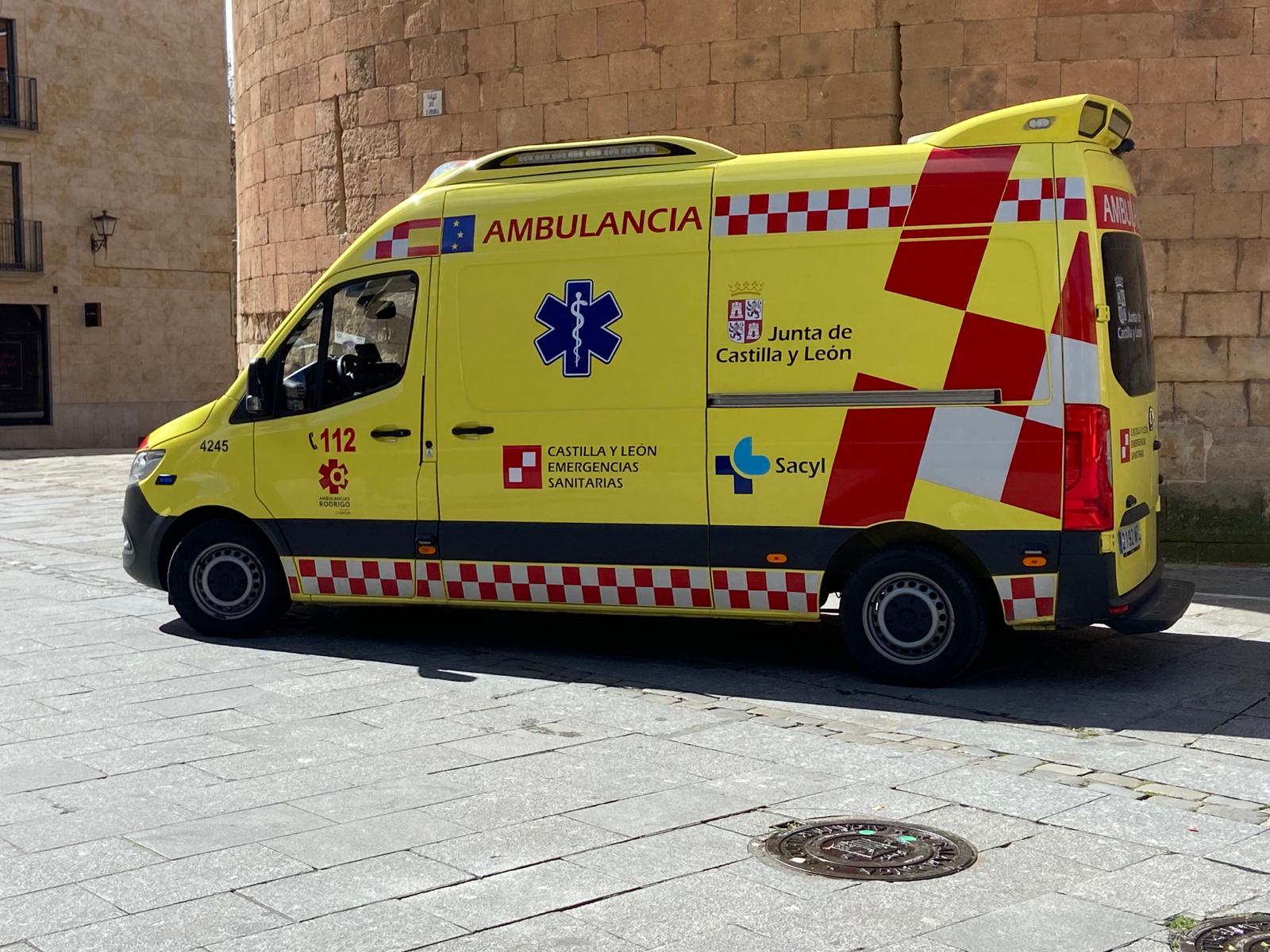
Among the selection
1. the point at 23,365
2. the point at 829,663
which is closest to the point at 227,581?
the point at 829,663

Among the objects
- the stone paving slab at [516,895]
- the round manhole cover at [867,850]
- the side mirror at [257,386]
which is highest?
the side mirror at [257,386]

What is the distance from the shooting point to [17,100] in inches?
1162

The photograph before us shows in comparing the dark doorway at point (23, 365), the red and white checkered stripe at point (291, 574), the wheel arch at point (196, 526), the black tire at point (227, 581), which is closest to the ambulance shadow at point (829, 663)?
the black tire at point (227, 581)

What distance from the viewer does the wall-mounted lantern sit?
30.2 meters

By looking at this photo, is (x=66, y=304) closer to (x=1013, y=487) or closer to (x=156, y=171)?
(x=156, y=171)

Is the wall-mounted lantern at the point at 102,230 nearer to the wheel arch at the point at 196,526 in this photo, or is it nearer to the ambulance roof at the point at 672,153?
the wheel arch at the point at 196,526

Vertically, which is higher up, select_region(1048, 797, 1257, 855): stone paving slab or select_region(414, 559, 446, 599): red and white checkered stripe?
select_region(414, 559, 446, 599): red and white checkered stripe

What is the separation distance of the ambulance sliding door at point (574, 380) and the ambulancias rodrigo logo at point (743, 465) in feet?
0.40

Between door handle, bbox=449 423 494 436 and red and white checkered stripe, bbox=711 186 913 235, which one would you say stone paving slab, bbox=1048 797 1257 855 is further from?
door handle, bbox=449 423 494 436

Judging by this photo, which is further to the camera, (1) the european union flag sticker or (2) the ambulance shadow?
(1) the european union flag sticker

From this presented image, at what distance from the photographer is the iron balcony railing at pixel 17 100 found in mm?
29469

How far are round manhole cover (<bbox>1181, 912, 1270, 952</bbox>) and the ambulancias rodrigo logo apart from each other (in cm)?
336

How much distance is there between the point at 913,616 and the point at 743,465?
103cm

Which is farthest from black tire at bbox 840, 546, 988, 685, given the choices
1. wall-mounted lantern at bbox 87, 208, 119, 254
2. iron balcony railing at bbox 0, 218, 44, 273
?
wall-mounted lantern at bbox 87, 208, 119, 254
